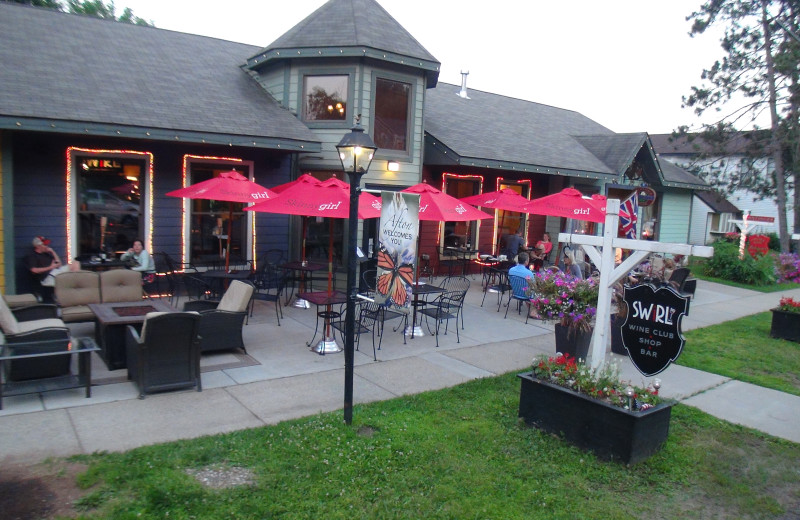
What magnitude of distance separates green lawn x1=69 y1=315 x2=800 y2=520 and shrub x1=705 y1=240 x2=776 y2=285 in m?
14.7

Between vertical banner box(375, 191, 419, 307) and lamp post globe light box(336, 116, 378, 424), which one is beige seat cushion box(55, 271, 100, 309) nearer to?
vertical banner box(375, 191, 419, 307)

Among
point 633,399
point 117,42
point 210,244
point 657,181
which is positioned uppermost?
point 117,42

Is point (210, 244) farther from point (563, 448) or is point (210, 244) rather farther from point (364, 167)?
point (563, 448)

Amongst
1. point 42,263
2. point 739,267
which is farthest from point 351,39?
point 739,267

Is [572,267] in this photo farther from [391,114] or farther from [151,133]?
[151,133]

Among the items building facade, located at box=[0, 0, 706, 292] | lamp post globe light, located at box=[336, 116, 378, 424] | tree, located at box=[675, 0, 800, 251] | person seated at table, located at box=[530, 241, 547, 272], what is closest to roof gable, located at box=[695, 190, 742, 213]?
tree, located at box=[675, 0, 800, 251]

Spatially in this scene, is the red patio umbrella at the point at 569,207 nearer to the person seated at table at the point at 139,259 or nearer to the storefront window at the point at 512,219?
the storefront window at the point at 512,219

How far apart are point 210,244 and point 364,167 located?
7.37 metres

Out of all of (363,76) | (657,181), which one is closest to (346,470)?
(363,76)

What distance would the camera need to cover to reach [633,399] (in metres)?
5.27

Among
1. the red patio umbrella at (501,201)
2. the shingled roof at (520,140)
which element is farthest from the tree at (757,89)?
the red patio umbrella at (501,201)

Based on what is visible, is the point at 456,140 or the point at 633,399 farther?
the point at 456,140

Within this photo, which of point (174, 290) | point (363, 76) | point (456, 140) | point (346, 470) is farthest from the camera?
point (456, 140)

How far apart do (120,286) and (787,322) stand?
11.6 meters
